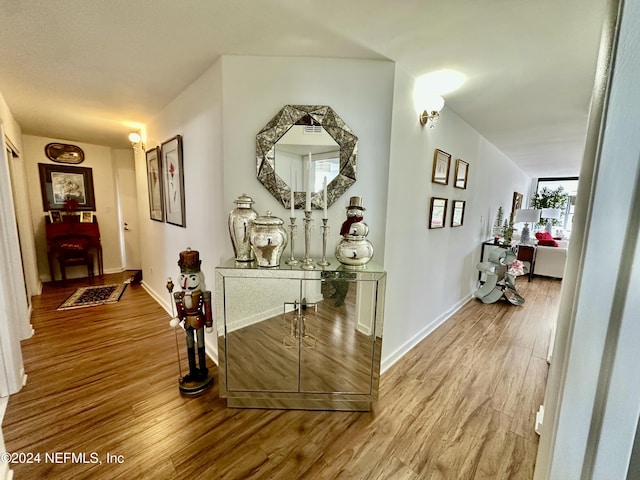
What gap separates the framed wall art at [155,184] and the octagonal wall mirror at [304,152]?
175 centimetres

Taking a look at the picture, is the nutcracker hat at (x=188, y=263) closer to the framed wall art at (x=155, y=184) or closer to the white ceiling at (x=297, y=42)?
the white ceiling at (x=297, y=42)

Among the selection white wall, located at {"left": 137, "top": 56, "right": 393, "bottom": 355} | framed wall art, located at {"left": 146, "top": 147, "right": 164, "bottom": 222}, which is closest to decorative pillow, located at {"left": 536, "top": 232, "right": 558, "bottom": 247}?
white wall, located at {"left": 137, "top": 56, "right": 393, "bottom": 355}

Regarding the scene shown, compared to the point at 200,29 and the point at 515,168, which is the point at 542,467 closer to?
the point at 200,29

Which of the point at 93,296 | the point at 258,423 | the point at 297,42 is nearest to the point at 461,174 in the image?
the point at 297,42

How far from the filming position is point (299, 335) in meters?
1.59

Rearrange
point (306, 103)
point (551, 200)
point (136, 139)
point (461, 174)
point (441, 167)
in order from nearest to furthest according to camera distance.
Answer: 1. point (306, 103)
2. point (441, 167)
3. point (461, 174)
4. point (136, 139)
5. point (551, 200)

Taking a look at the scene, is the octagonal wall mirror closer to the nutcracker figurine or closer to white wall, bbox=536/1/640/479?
the nutcracker figurine

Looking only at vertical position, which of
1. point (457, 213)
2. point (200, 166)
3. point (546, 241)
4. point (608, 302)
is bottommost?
point (546, 241)

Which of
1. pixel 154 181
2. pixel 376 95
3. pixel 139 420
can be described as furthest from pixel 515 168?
pixel 139 420

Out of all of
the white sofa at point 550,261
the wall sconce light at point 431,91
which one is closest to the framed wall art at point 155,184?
the wall sconce light at point 431,91

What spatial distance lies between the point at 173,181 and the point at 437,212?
8.63ft

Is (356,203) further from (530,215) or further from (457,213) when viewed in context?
(530,215)

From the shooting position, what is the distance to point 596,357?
1.73ft

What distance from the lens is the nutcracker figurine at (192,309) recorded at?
5.60 feet
